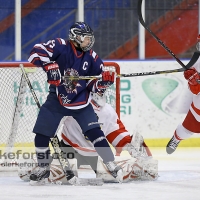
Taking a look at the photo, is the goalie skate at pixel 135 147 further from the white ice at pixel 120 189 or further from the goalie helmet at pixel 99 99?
the goalie helmet at pixel 99 99

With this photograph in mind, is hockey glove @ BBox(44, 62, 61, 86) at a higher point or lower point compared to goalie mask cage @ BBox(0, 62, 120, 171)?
higher

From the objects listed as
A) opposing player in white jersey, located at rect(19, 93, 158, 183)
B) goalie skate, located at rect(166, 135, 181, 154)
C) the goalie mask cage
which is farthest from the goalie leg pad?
goalie skate, located at rect(166, 135, 181, 154)

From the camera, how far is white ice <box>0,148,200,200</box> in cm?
412

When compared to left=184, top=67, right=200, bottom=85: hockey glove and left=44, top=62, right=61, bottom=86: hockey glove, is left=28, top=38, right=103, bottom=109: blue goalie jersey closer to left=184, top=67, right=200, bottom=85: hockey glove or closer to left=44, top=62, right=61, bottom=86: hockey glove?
left=44, top=62, right=61, bottom=86: hockey glove

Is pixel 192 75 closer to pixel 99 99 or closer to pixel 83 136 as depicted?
pixel 99 99

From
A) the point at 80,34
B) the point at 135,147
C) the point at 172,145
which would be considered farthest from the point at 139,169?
the point at 172,145

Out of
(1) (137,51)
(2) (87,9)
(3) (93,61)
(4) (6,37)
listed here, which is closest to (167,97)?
(1) (137,51)

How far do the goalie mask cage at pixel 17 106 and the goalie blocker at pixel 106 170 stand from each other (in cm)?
55

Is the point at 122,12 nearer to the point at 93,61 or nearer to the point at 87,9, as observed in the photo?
the point at 87,9

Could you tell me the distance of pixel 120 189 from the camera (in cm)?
446

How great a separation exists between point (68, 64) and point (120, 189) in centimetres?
81

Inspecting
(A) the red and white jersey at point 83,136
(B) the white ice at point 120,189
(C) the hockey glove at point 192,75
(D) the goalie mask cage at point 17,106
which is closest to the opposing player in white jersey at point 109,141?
(A) the red and white jersey at point 83,136

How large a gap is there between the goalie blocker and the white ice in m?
0.07

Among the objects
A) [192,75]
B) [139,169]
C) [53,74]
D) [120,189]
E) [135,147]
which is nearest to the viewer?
[120,189]
